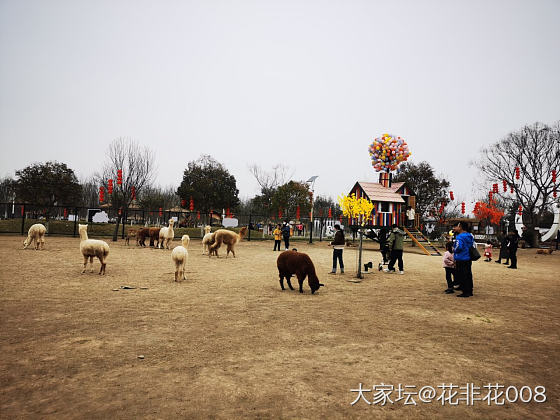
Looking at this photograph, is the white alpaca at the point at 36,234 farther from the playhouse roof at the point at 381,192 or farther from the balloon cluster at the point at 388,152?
the balloon cluster at the point at 388,152

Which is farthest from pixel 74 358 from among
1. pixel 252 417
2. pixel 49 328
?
pixel 252 417

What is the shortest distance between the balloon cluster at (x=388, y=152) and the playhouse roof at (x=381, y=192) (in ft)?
6.04

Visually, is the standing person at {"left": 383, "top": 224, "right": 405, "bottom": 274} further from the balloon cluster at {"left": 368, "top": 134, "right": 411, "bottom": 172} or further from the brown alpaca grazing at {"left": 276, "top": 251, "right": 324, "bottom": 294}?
the balloon cluster at {"left": 368, "top": 134, "right": 411, "bottom": 172}

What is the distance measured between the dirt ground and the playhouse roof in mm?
22525

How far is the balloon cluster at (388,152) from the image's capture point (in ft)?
108

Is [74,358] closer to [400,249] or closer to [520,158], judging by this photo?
[400,249]

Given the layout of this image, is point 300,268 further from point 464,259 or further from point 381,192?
point 381,192

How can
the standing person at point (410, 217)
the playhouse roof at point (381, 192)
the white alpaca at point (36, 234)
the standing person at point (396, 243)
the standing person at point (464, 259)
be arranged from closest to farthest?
the standing person at point (464, 259) < the standing person at point (396, 243) < the white alpaca at point (36, 234) < the standing person at point (410, 217) < the playhouse roof at point (381, 192)

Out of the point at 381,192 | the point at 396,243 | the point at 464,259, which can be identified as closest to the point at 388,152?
the point at 381,192

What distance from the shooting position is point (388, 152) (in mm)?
32812

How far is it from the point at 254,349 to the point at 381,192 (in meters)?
29.8

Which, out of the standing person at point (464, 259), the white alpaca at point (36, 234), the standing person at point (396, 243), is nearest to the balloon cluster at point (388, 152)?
the standing person at point (396, 243)

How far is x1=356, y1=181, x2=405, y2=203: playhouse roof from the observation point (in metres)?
31.7

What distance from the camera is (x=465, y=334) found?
5789 millimetres
